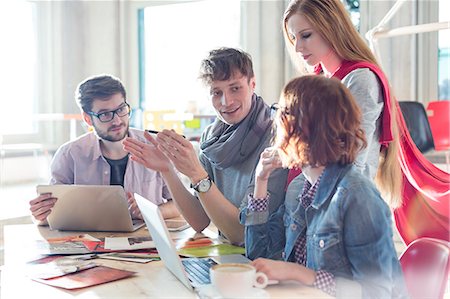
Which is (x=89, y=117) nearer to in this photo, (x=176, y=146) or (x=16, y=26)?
(x=176, y=146)

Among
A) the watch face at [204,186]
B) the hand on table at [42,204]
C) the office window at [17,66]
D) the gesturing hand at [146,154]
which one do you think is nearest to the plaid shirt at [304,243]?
the watch face at [204,186]

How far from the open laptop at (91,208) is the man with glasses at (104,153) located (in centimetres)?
36

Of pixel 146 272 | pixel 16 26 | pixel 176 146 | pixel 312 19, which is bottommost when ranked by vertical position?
pixel 146 272

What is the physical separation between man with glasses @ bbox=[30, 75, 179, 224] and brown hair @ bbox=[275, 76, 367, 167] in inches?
42.0

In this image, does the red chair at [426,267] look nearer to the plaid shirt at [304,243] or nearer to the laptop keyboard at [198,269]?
the plaid shirt at [304,243]

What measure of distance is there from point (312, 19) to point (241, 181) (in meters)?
0.49

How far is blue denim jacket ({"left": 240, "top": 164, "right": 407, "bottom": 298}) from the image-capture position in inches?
42.4

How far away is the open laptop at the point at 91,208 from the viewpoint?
1766 millimetres

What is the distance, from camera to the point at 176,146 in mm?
1595

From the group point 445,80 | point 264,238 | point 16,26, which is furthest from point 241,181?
point 16,26

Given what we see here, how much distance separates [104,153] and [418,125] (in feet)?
7.76

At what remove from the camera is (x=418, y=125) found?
12.8ft

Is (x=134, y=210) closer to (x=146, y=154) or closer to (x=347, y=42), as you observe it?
(x=146, y=154)

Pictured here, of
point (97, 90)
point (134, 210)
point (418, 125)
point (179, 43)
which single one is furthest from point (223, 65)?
point (179, 43)
